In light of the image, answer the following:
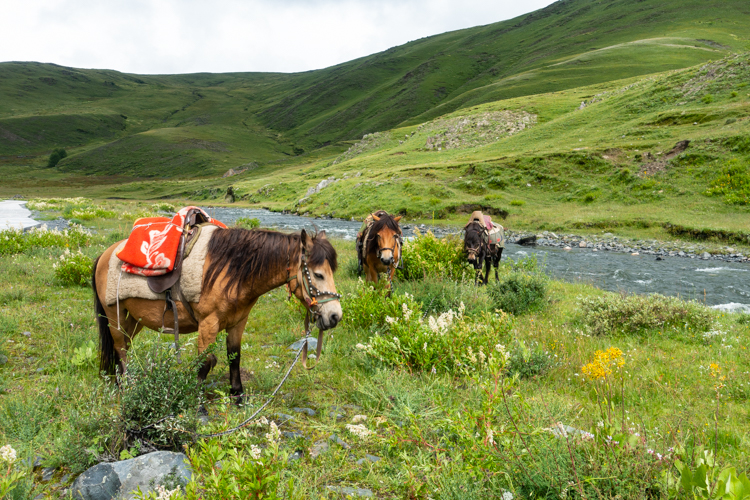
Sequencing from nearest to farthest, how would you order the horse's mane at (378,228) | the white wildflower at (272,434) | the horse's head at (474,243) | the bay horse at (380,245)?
1. the white wildflower at (272,434)
2. the bay horse at (380,245)
3. the horse's mane at (378,228)
4. the horse's head at (474,243)

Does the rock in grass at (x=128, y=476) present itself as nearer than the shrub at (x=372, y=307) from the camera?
Yes

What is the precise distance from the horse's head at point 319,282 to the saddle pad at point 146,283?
Result: 1166 millimetres

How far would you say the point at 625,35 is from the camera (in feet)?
422

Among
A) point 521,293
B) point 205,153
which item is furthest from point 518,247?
point 205,153

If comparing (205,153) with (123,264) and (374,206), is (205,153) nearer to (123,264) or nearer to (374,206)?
(374,206)

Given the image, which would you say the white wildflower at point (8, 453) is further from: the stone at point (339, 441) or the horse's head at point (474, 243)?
the horse's head at point (474, 243)

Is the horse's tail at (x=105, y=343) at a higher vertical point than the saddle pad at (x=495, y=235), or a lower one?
higher

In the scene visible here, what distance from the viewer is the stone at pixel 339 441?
3566mm

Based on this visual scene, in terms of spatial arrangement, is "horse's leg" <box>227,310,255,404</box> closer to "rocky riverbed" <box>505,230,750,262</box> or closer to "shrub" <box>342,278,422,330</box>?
"shrub" <box>342,278,422,330</box>

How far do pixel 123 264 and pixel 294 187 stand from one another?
55372 millimetres

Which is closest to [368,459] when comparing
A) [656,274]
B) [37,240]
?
[37,240]

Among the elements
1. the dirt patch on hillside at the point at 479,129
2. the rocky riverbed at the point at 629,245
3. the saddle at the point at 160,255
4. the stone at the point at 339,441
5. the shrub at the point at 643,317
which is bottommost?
the rocky riverbed at the point at 629,245

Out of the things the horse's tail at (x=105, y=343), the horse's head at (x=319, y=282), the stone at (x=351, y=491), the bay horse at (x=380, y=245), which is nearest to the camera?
the stone at (x=351, y=491)

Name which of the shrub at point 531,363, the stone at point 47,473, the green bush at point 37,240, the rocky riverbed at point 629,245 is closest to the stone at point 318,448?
the stone at point 47,473
